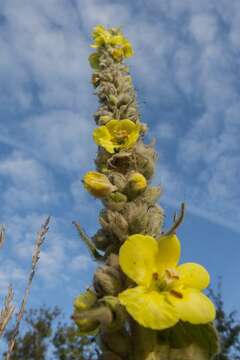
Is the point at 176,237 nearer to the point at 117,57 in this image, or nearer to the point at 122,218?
the point at 122,218

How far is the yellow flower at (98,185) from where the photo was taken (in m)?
2.29

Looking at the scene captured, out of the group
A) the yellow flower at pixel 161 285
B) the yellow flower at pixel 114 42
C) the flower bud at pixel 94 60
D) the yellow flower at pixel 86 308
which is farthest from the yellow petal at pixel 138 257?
the flower bud at pixel 94 60

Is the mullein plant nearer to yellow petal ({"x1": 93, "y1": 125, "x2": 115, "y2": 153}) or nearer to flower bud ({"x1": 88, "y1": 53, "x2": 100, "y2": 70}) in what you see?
yellow petal ({"x1": 93, "y1": 125, "x2": 115, "y2": 153})

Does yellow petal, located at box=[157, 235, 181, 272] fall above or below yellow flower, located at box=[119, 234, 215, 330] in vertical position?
above

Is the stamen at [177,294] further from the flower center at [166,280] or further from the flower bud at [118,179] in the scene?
the flower bud at [118,179]

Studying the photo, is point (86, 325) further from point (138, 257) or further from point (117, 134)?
point (117, 134)

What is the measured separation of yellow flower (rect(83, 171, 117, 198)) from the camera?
2.29 metres

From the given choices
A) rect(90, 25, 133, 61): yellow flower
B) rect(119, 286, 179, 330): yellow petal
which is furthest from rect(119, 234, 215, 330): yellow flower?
rect(90, 25, 133, 61): yellow flower

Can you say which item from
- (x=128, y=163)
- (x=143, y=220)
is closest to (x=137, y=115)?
(x=128, y=163)

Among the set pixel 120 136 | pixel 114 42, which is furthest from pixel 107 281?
pixel 114 42

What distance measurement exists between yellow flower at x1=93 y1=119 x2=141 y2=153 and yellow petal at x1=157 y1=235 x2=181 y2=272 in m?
0.74

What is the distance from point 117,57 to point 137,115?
1.27 m

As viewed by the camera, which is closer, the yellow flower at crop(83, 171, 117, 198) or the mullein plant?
the mullein plant

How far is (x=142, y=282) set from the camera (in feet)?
6.39
